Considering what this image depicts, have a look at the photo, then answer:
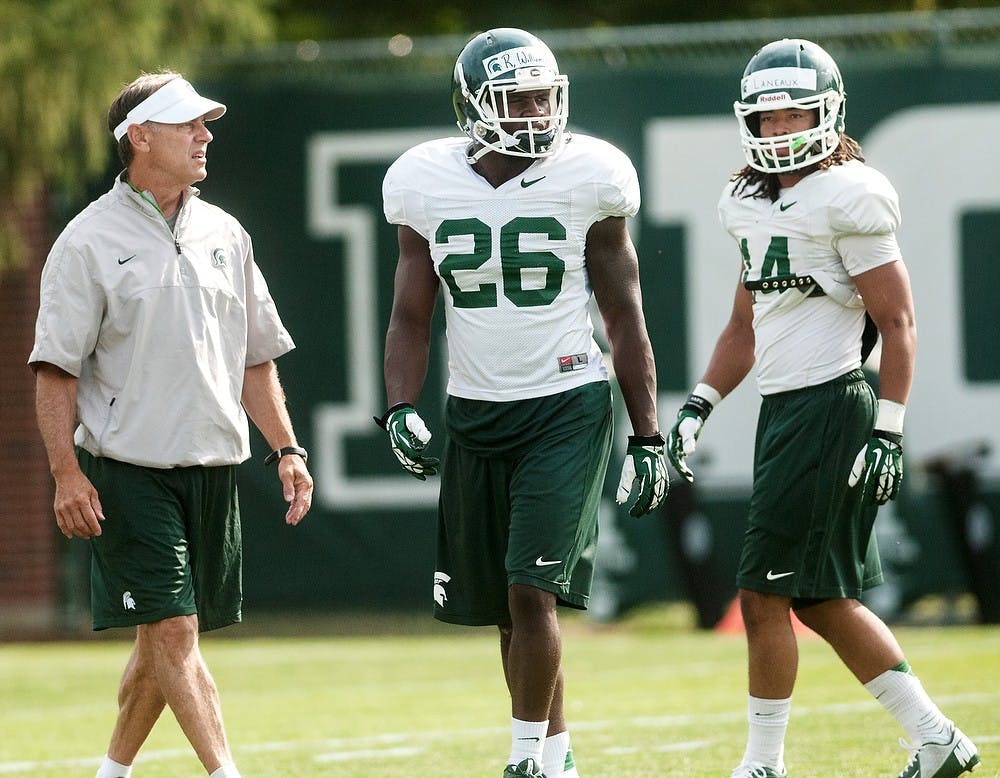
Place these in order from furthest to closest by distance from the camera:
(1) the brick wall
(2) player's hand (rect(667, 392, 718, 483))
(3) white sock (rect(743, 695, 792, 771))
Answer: (1) the brick wall → (2) player's hand (rect(667, 392, 718, 483)) → (3) white sock (rect(743, 695, 792, 771))

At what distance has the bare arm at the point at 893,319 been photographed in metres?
5.00

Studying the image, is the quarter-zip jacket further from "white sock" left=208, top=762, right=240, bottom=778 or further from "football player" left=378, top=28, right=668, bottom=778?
"white sock" left=208, top=762, right=240, bottom=778

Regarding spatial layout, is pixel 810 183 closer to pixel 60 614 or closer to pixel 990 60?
pixel 990 60

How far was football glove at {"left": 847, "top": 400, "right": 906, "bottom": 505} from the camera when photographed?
489cm

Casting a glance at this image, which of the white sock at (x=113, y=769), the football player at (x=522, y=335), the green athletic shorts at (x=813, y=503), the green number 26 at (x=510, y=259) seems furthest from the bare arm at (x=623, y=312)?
the white sock at (x=113, y=769)

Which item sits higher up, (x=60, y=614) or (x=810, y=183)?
(x=810, y=183)

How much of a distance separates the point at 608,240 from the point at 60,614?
7.71 metres

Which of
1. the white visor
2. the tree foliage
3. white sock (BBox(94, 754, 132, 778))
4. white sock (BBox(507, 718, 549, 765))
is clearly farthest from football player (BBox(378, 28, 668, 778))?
the tree foliage

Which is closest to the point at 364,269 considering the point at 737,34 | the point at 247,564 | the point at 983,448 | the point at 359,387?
the point at 359,387

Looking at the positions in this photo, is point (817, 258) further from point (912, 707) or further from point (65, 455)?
point (65, 455)

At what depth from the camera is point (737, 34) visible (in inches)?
438

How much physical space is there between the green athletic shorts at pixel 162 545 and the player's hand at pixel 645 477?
1148 millimetres

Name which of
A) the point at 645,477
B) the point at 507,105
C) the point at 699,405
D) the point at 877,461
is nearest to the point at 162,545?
the point at 645,477

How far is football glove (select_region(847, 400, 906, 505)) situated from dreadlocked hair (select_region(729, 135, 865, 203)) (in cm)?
73
